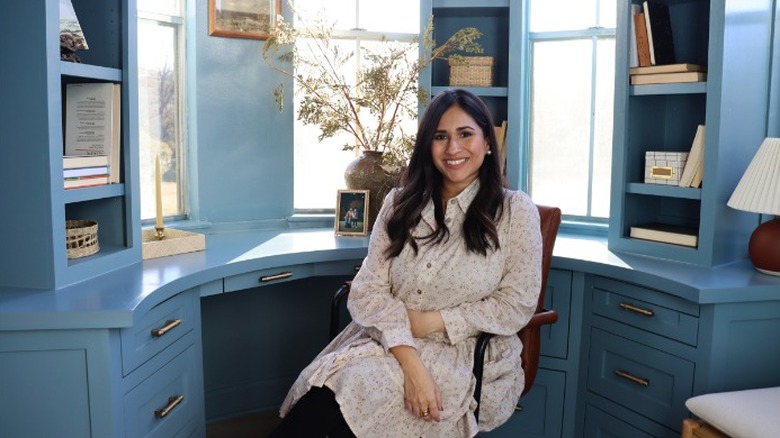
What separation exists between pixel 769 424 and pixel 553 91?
1.99m

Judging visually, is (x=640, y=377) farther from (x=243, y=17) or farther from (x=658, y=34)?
(x=243, y=17)

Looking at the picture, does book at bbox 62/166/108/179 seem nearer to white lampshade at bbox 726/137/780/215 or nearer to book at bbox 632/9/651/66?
book at bbox 632/9/651/66

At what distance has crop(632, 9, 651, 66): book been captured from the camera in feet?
9.52

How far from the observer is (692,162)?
109 inches

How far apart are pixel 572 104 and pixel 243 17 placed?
1578mm

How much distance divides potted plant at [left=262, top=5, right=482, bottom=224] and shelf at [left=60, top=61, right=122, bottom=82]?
0.94 metres

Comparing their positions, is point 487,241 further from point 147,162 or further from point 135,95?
point 147,162

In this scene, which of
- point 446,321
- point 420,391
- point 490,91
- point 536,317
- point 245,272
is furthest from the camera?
point 490,91

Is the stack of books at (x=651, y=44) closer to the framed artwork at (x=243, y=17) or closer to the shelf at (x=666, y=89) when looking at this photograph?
the shelf at (x=666, y=89)

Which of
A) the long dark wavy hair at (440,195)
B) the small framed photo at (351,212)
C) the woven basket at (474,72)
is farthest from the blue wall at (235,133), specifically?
the long dark wavy hair at (440,195)

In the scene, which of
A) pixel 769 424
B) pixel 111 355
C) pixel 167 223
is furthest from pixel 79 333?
pixel 769 424

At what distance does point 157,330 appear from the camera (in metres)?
2.25

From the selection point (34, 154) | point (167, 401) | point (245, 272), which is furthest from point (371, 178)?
point (34, 154)

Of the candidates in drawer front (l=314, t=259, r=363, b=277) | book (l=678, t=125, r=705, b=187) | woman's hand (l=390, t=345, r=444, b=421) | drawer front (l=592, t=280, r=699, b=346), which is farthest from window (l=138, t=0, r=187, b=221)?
book (l=678, t=125, r=705, b=187)
